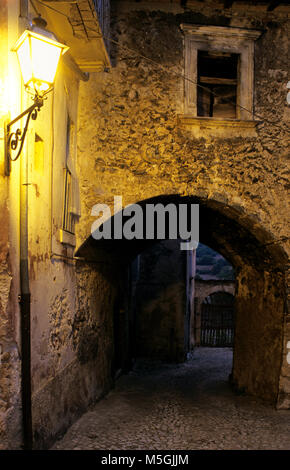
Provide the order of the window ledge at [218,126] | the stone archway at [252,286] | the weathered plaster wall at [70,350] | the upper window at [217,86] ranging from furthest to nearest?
1. the upper window at [217,86]
2. the stone archway at [252,286]
3. the window ledge at [218,126]
4. the weathered plaster wall at [70,350]

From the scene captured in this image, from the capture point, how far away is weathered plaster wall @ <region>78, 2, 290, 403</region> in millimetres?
5652

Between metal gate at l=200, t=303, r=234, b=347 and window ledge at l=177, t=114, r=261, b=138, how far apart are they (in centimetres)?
1106

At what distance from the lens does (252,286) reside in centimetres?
729

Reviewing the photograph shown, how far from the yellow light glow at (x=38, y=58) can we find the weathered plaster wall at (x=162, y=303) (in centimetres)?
1039

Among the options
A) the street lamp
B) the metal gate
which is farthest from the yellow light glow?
the metal gate

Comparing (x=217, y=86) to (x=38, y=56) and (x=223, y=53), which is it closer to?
(x=223, y=53)

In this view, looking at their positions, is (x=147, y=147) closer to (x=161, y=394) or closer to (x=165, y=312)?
(x=161, y=394)

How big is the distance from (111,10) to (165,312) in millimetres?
9176

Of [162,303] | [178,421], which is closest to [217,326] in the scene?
[162,303]

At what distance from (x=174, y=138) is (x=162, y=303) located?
8177 millimetres

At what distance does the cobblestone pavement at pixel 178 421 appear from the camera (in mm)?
4895

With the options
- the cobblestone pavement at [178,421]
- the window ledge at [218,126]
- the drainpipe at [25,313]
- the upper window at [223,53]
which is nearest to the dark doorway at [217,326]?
the cobblestone pavement at [178,421]

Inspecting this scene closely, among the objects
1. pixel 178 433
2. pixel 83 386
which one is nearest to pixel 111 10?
pixel 83 386

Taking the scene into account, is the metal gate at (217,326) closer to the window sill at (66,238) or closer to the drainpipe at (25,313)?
the window sill at (66,238)
